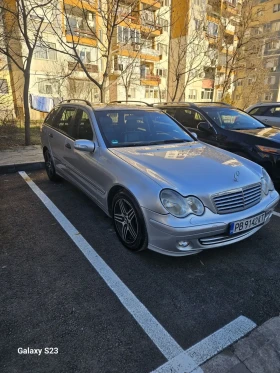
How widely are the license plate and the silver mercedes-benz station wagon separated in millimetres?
11

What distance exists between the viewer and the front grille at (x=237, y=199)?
2.42m

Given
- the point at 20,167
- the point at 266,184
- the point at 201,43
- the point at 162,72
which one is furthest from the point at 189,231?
the point at 162,72

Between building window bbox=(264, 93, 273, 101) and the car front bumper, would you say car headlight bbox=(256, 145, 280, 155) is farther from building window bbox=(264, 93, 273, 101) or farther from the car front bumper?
building window bbox=(264, 93, 273, 101)

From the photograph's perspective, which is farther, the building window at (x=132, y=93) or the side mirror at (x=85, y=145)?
the building window at (x=132, y=93)

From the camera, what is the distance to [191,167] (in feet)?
9.05

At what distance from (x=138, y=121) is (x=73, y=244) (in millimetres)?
1977

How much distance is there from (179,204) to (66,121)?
286 centimetres

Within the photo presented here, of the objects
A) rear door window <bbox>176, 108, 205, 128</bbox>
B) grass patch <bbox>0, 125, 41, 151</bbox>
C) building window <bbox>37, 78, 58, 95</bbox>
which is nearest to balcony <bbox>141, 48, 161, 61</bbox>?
building window <bbox>37, 78, 58, 95</bbox>

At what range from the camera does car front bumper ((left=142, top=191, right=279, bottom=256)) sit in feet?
7.45

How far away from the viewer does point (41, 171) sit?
20.1 feet

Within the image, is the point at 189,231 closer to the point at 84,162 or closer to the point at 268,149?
the point at 84,162

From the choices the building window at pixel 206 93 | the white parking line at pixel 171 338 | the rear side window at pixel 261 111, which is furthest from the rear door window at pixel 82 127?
the building window at pixel 206 93

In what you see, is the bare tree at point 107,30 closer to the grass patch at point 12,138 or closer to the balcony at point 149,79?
the grass patch at point 12,138

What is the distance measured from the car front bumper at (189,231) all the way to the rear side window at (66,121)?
7.55 ft
